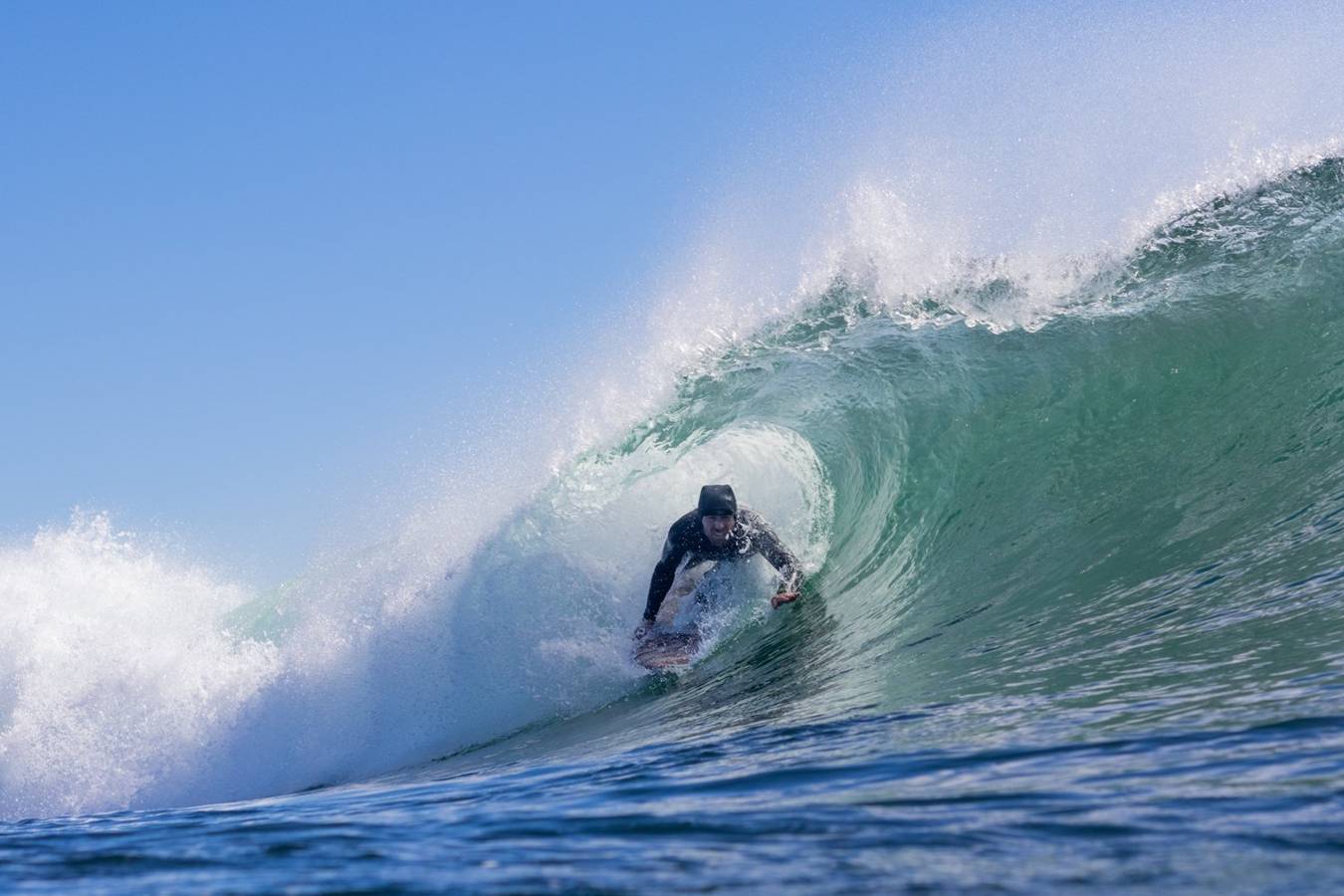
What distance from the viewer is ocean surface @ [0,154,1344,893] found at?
2.81m

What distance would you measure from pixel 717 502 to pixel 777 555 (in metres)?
0.89

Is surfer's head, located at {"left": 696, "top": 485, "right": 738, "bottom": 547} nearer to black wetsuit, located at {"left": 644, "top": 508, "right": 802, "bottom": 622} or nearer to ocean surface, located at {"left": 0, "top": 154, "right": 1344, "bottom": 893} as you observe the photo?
black wetsuit, located at {"left": 644, "top": 508, "right": 802, "bottom": 622}

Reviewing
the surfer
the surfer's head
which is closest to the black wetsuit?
Answer: the surfer

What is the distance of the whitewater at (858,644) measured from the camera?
2844 mm

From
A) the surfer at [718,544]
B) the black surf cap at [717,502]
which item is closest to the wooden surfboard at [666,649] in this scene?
the surfer at [718,544]

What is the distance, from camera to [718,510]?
8.17 m

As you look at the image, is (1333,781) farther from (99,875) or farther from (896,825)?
(99,875)

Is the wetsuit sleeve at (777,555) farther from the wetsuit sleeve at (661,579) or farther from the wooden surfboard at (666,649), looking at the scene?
the wooden surfboard at (666,649)

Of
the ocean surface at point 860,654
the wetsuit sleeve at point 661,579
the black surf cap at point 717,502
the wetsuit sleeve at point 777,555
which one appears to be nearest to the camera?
the ocean surface at point 860,654

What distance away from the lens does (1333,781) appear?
8.68 feet

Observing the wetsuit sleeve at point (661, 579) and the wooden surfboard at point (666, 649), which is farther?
the wetsuit sleeve at point (661, 579)

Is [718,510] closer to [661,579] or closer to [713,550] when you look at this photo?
[713,550]

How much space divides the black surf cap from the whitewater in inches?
39.1

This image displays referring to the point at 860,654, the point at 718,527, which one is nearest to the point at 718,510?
the point at 718,527
